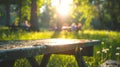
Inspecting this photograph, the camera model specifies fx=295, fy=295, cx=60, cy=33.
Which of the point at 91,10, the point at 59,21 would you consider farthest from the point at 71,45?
the point at 91,10

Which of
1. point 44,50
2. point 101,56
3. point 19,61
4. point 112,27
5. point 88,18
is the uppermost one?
point 44,50

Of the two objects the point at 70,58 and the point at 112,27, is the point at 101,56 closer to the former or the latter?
the point at 70,58

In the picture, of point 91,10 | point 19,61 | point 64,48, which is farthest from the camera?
point 91,10

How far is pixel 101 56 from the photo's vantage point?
9.23 meters

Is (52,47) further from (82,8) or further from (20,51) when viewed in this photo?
(82,8)

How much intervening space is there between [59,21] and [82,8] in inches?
599

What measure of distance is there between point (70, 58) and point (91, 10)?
38.4m

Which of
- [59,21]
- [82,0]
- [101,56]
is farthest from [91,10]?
[101,56]

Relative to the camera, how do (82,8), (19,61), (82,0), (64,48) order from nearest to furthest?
(64,48) → (19,61) → (82,0) → (82,8)

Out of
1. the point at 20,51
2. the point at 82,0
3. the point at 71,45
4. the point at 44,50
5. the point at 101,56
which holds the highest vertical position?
the point at 20,51

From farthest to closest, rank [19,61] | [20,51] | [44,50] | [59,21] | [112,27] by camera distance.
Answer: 1. [112,27]
2. [59,21]
3. [19,61]
4. [44,50]
5. [20,51]

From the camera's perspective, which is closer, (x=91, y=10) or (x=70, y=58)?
(x=70, y=58)

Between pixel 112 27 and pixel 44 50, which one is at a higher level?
pixel 44 50

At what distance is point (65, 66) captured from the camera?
7.86m
